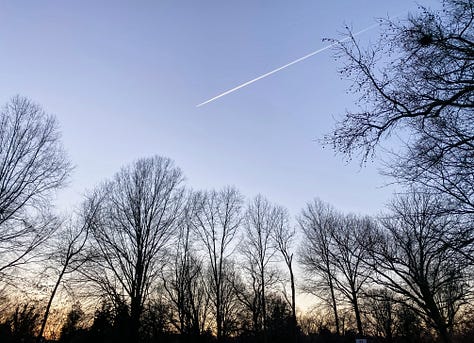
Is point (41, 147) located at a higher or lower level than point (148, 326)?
higher

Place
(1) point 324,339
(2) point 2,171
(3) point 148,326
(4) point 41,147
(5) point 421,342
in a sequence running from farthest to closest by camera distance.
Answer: (1) point 324,339 → (5) point 421,342 → (3) point 148,326 → (4) point 41,147 → (2) point 2,171

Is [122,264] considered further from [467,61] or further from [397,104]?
[467,61]

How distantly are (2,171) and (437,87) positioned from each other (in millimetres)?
16128

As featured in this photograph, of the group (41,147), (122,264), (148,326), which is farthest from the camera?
(148,326)

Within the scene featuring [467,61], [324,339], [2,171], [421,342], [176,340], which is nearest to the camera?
[467,61]

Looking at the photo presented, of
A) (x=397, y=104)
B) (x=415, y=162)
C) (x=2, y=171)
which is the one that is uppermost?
(x=2, y=171)

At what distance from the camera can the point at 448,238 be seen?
274 inches

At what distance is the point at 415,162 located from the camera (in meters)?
6.42

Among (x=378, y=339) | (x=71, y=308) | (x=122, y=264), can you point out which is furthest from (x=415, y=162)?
(x=378, y=339)

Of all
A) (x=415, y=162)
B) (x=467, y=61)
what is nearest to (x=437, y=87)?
(x=467, y=61)

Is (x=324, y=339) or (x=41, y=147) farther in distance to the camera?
(x=324, y=339)

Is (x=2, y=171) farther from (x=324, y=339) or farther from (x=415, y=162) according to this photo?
(x=324, y=339)

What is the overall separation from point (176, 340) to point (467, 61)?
1034 inches

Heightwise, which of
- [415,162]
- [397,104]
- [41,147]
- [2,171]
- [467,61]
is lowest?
[415,162]
